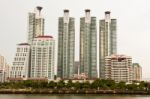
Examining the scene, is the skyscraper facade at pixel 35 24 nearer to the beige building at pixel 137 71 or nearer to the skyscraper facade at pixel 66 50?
the skyscraper facade at pixel 66 50

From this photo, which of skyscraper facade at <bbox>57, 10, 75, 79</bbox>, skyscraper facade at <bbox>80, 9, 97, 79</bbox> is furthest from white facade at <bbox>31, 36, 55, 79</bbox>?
skyscraper facade at <bbox>80, 9, 97, 79</bbox>

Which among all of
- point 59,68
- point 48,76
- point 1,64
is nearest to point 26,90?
point 48,76

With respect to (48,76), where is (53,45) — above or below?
above

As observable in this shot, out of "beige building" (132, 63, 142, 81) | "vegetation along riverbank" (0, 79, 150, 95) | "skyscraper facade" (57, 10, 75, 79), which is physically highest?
"skyscraper facade" (57, 10, 75, 79)

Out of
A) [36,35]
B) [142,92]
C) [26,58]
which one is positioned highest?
[36,35]

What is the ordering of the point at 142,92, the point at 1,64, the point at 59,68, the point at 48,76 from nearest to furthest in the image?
the point at 142,92
the point at 48,76
the point at 59,68
the point at 1,64

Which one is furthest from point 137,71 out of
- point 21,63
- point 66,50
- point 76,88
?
point 76,88

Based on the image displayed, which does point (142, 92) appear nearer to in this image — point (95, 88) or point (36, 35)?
point (95, 88)

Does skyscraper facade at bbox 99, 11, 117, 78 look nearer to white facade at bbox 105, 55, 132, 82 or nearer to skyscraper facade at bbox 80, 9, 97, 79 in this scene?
skyscraper facade at bbox 80, 9, 97, 79
